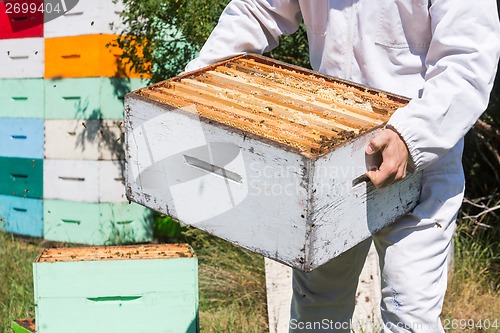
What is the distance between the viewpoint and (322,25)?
1986 mm

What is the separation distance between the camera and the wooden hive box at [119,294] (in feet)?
7.61

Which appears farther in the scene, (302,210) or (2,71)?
(2,71)

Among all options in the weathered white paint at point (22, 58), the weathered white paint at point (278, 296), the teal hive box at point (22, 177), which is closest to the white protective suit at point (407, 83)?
the weathered white paint at point (278, 296)

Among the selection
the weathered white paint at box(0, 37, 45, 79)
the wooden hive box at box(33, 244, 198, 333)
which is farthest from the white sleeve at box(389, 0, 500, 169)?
the weathered white paint at box(0, 37, 45, 79)

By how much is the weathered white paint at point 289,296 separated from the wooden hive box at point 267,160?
1096 mm

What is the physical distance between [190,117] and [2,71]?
99.9 inches

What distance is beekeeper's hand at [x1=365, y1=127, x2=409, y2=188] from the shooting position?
1.64 meters

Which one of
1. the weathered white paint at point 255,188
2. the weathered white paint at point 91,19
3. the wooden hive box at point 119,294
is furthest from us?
the weathered white paint at point 91,19

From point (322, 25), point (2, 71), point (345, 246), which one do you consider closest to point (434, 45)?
point (322, 25)

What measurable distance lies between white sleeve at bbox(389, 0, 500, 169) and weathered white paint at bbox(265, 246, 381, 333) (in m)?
1.26

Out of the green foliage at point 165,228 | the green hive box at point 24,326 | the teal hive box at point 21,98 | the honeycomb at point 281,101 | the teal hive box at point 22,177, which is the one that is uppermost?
the honeycomb at point 281,101

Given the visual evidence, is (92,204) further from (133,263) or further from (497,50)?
(497,50)

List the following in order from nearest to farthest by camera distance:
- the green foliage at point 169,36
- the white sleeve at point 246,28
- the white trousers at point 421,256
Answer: the white trousers at point 421,256 → the white sleeve at point 246,28 → the green foliage at point 169,36

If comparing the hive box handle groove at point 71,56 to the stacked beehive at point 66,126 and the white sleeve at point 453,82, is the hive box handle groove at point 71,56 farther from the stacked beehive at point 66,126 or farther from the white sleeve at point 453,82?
the white sleeve at point 453,82
